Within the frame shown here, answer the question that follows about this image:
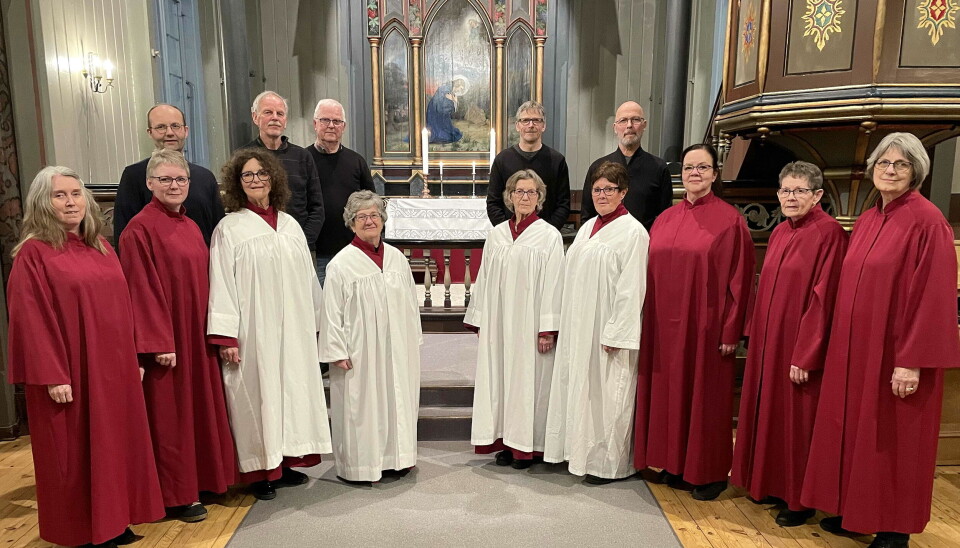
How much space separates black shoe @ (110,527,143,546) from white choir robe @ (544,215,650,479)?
212 cm

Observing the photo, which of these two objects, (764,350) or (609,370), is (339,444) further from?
(764,350)

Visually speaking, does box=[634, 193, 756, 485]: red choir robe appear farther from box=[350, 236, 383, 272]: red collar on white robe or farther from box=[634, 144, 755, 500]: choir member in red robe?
box=[350, 236, 383, 272]: red collar on white robe

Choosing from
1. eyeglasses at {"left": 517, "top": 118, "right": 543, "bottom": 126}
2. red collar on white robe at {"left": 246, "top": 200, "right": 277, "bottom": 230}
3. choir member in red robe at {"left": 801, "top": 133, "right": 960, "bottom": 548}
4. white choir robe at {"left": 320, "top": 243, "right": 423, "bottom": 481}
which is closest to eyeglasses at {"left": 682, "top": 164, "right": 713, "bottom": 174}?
choir member in red robe at {"left": 801, "top": 133, "right": 960, "bottom": 548}

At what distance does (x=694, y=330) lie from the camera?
3.13 metres

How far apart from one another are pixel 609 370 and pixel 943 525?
1769mm

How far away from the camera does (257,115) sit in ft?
11.2

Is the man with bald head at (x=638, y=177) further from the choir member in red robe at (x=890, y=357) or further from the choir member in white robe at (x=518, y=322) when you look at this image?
the choir member in red robe at (x=890, y=357)

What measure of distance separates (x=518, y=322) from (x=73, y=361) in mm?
2106

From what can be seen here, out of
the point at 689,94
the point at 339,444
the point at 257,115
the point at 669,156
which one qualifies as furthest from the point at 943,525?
the point at 689,94

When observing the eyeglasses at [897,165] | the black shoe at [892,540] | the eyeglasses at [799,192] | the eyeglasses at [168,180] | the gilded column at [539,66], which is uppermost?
the gilded column at [539,66]

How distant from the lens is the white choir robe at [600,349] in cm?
315

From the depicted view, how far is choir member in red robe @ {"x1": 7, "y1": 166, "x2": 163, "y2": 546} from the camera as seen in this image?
7.84ft

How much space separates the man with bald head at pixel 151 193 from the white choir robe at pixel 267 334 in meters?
0.29

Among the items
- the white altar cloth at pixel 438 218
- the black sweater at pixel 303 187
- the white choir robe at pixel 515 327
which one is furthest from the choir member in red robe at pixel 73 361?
the white altar cloth at pixel 438 218
